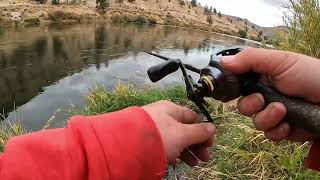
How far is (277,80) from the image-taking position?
1695 mm

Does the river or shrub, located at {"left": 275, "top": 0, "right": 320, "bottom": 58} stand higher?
shrub, located at {"left": 275, "top": 0, "right": 320, "bottom": 58}

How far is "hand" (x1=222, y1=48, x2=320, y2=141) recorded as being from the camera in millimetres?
1565

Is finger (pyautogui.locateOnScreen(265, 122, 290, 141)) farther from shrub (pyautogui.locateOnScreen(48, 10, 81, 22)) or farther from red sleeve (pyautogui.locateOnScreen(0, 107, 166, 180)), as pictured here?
shrub (pyautogui.locateOnScreen(48, 10, 81, 22))

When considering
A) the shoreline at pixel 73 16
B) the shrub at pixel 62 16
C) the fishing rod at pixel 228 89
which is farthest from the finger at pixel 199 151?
the shrub at pixel 62 16

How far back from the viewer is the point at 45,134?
1.33 metres

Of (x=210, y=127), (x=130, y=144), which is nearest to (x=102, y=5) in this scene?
(x=210, y=127)

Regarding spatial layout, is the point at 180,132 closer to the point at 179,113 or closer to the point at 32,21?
the point at 179,113

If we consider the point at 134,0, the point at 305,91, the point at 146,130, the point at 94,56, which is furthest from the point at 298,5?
the point at 134,0

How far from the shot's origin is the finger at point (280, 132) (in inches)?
63.9

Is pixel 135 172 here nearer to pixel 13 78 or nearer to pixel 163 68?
pixel 163 68

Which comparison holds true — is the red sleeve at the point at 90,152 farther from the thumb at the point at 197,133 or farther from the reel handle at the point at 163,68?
the reel handle at the point at 163,68

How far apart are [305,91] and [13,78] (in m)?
12.2

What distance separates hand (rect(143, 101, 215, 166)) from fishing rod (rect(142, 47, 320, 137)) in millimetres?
67

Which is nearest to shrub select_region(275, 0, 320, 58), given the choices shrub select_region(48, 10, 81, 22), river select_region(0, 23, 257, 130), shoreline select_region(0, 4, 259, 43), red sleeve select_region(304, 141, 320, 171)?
river select_region(0, 23, 257, 130)
